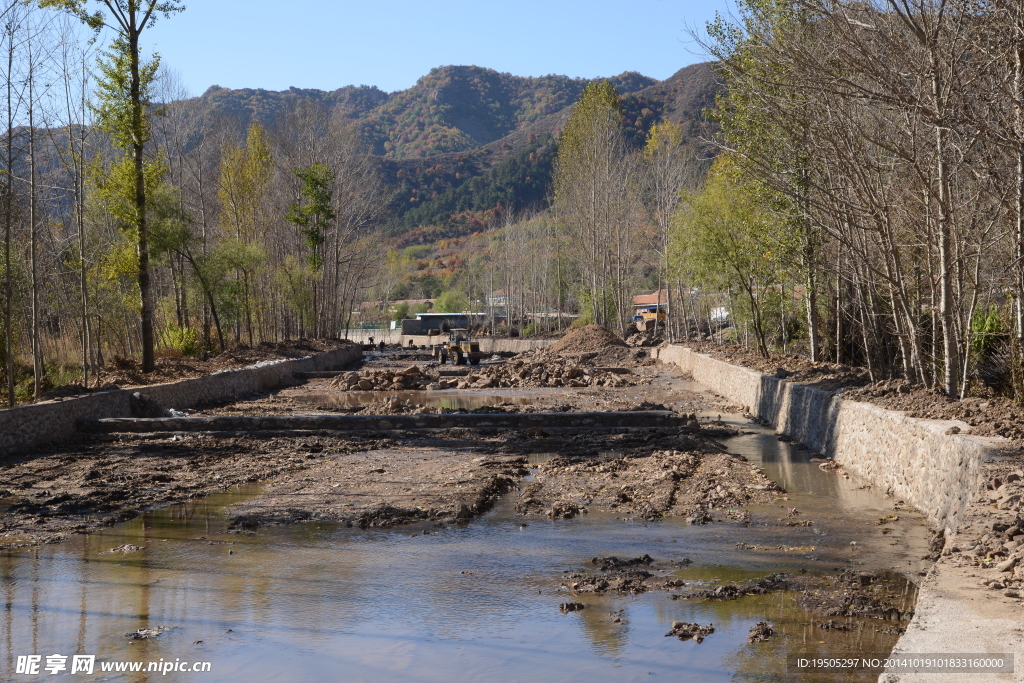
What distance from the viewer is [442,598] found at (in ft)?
20.2

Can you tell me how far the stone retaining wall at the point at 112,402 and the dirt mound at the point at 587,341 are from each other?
13.2 m

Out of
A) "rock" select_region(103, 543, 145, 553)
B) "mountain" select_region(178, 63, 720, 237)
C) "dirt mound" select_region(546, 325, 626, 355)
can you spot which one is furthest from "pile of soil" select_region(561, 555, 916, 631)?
"mountain" select_region(178, 63, 720, 237)

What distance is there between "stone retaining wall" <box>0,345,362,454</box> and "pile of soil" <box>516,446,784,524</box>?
25.6ft

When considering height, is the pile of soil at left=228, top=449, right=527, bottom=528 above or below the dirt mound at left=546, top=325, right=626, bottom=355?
below

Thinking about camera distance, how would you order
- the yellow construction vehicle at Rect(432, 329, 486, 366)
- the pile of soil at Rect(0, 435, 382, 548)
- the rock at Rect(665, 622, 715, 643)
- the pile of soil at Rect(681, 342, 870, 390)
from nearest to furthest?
the rock at Rect(665, 622, 715, 643) → the pile of soil at Rect(0, 435, 382, 548) → the pile of soil at Rect(681, 342, 870, 390) → the yellow construction vehicle at Rect(432, 329, 486, 366)

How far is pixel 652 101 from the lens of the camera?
125 metres

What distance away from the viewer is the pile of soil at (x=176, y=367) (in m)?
17.4

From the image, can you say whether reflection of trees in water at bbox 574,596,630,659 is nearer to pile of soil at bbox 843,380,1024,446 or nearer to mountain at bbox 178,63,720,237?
pile of soil at bbox 843,380,1024,446

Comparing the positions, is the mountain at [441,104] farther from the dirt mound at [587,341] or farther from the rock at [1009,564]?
the rock at [1009,564]

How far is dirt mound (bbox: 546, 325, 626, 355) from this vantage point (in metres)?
35.9

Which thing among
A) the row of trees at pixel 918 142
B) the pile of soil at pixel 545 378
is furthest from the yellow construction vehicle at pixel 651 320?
the row of trees at pixel 918 142

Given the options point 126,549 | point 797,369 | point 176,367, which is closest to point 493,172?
point 176,367

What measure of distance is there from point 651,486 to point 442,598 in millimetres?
Answer: 4389

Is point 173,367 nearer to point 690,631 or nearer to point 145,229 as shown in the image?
point 145,229
